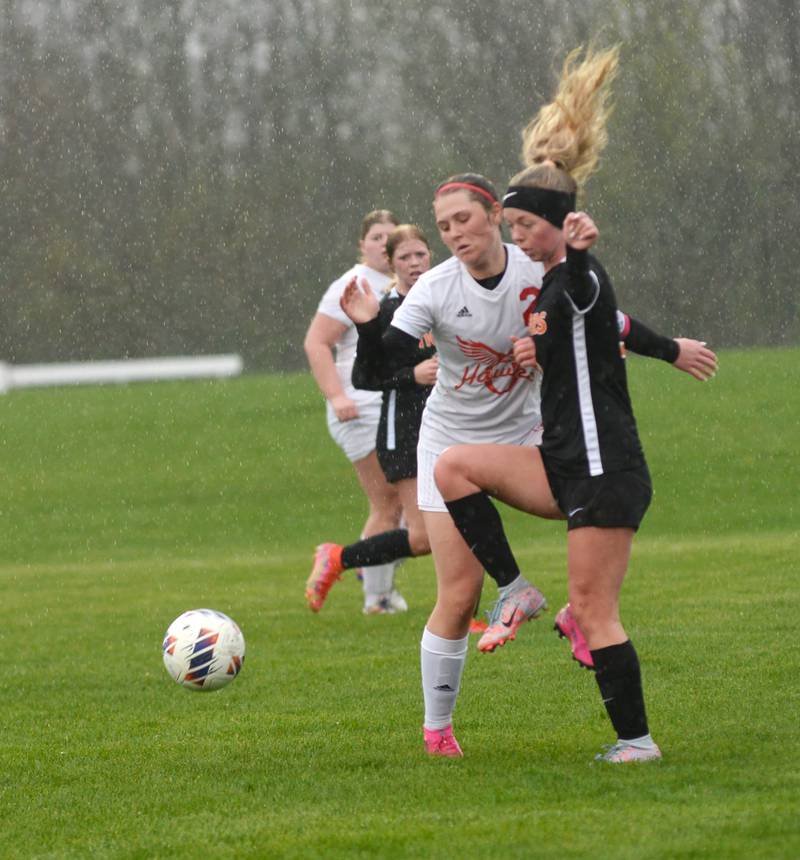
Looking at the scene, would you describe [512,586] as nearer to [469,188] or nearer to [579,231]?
[579,231]

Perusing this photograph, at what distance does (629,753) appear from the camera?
5445 mm

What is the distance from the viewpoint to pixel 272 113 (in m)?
34.1

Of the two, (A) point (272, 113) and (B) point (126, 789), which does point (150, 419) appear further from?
(B) point (126, 789)

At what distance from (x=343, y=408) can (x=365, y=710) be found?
328 cm

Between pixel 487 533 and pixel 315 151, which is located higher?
pixel 315 151

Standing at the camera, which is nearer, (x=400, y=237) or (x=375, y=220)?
(x=400, y=237)

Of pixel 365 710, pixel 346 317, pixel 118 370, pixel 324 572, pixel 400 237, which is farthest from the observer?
pixel 118 370

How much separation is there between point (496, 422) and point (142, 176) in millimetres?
29176

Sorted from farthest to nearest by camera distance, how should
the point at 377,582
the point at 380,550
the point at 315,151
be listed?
1. the point at 315,151
2. the point at 377,582
3. the point at 380,550

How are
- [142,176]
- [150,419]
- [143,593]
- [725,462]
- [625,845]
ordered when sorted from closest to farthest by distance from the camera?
1. [625,845]
2. [143,593]
3. [725,462]
4. [150,419]
5. [142,176]

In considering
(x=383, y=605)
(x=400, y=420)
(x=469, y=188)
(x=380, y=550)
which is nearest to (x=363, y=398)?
→ (x=383, y=605)

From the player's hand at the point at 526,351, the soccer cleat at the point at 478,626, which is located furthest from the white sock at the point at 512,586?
the soccer cleat at the point at 478,626

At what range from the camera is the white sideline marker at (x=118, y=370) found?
101 ft

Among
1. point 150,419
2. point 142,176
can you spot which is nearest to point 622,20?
point 142,176
